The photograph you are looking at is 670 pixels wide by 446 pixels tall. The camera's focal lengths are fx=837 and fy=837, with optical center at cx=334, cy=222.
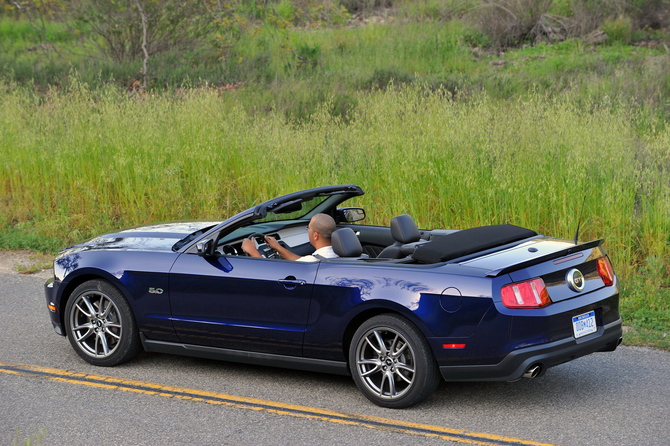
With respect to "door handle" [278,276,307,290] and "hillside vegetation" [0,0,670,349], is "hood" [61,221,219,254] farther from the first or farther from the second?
"hillside vegetation" [0,0,670,349]

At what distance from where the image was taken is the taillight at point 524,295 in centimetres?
521

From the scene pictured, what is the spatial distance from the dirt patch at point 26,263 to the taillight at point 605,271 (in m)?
6.83

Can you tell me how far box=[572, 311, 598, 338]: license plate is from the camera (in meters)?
5.41

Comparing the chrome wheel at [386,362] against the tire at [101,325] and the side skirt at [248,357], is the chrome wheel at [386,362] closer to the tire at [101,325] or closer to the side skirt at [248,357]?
the side skirt at [248,357]

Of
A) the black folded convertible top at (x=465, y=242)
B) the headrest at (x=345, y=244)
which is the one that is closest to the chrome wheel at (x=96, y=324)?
the headrest at (x=345, y=244)

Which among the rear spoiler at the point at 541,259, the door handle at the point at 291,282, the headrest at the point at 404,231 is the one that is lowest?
the rear spoiler at the point at 541,259

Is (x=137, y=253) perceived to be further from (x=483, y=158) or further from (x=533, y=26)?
(x=533, y=26)

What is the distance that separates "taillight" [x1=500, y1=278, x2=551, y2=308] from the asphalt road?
770mm

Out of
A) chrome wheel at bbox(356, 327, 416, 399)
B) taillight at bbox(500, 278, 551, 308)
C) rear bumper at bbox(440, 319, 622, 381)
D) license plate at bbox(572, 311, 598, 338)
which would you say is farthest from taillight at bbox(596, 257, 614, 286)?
chrome wheel at bbox(356, 327, 416, 399)

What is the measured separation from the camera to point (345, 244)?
6.05 meters

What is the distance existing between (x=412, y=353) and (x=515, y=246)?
116 centimetres

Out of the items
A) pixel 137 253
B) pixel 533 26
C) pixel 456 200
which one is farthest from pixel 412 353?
pixel 533 26

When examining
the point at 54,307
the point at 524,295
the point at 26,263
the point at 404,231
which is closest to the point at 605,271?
the point at 524,295

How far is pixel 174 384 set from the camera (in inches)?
243
